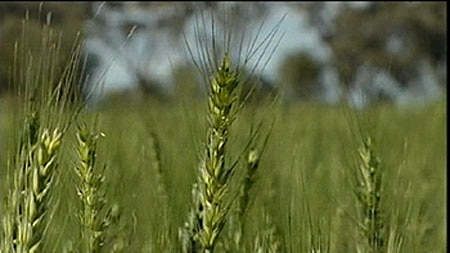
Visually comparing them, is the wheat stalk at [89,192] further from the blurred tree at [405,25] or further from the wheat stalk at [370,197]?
the blurred tree at [405,25]

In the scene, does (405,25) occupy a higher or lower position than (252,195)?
higher

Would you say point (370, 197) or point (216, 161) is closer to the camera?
point (216, 161)

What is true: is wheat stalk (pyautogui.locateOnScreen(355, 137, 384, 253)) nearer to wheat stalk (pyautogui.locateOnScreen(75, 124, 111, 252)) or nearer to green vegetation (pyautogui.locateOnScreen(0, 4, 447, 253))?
green vegetation (pyautogui.locateOnScreen(0, 4, 447, 253))

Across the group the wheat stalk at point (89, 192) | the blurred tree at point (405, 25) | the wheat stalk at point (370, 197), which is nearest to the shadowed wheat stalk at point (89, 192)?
the wheat stalk at point (89, 192)

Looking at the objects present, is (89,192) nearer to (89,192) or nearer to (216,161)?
(89,192)

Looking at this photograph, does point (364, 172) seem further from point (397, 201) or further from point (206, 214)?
point (206, 214)

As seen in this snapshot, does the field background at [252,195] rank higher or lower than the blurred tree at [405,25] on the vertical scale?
lower

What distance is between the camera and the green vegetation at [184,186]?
70 centimetres

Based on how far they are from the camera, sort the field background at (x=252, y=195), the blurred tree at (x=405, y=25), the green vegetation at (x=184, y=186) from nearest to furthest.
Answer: the green vegetation at (x=184, y=186), the field background at (x=252, y=195), the blurred tree at (x=405, y=25)

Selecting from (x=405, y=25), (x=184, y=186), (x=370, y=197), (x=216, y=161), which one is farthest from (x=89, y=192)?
(x=405, y=25)

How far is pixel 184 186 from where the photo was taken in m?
0.95

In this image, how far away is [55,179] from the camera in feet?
2.35

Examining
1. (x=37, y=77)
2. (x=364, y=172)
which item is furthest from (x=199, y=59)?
(x=364, y=172)

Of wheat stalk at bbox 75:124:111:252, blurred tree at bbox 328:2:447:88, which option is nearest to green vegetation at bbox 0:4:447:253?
wheat stalk at bbox 75:124:111:252
